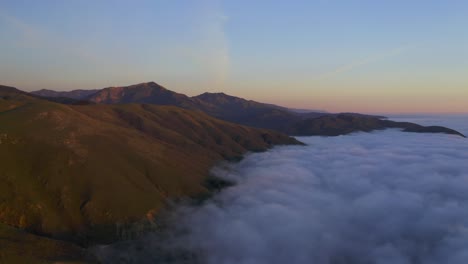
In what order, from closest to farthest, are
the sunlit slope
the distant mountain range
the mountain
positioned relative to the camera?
1. the distant mountain range
2. the mountain
3. the sunlit slope

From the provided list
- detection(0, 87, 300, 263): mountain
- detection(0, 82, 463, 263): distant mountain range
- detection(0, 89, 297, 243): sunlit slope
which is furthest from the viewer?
detection(0, 89, 297, 243): sunlit slope

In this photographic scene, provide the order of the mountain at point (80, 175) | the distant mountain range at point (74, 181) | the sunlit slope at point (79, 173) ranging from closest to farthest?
the distant mountain range at point (74, 181) → the mountain at point (80, 175) → the sunlit slope at point (79, 173)

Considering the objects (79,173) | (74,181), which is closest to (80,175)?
(79,173)

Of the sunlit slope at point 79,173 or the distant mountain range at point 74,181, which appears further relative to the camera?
the sunlit slope at point 79,173

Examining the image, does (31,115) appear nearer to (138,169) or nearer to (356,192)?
(138,169)

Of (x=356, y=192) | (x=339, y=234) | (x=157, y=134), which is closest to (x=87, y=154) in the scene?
(x=157, y=134)

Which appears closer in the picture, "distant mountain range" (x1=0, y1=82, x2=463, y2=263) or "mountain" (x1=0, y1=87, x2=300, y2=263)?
"distant mountain range" (x1=0, y1=82, x2=463, y2=263)

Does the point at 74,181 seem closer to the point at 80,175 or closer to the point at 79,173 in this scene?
the point at 80,175
